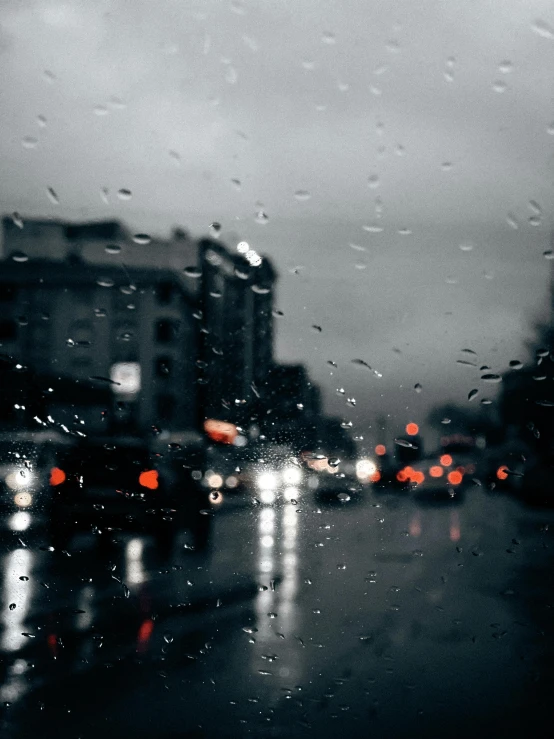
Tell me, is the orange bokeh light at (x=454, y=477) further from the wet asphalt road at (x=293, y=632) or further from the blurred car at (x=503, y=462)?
the wet asphalt road at (x=293, y=632)

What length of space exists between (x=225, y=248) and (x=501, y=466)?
8.09ft

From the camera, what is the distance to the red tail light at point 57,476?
5.44 metres

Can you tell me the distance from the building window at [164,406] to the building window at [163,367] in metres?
0.19

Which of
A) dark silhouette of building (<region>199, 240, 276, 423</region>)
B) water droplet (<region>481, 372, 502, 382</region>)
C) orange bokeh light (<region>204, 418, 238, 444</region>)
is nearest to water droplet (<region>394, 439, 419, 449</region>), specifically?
water droplet (<region>481, 372, 502, 382</region>)

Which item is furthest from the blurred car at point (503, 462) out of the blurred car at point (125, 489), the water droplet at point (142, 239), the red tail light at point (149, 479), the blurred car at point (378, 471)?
the water droplet at point (142, 239)

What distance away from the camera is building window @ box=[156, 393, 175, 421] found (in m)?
5.96

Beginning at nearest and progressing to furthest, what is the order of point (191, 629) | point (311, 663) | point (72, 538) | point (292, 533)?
1. point (311, 663)
2. point (72, 538)
3. point (191, 629)
4. point (292, 533)

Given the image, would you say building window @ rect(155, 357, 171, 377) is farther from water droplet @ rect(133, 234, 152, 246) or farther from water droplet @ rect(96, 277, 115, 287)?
water droplet @ rect(133, 234, 152, 246)

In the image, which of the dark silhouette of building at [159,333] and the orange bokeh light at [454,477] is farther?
the orange bokeh light at [454,477]

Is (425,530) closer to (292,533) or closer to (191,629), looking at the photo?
(292,533)

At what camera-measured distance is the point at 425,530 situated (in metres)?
6.69

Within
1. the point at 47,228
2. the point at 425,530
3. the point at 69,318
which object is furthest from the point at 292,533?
the point at 47,228

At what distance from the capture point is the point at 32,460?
222 inches

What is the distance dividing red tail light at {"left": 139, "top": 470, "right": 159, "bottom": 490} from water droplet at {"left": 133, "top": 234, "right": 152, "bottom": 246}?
178 centimetres
